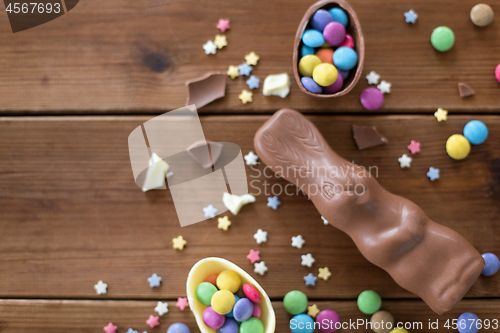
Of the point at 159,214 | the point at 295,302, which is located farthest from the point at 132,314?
the point at 295,302

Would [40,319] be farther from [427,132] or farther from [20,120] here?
[427,132]

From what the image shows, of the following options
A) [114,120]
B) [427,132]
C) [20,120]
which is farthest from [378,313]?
[20,120]

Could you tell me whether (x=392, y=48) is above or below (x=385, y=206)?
above

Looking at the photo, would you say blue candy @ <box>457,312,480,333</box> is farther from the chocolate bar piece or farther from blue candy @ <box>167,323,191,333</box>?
blue candy @ <box>167,323,191,333</box>

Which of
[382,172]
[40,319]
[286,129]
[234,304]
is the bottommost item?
[40,319]

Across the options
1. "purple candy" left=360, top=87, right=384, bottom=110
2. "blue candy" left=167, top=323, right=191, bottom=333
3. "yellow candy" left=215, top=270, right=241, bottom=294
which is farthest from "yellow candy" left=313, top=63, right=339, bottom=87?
"blue candy" left=167, top=323, right=191, bottom=333

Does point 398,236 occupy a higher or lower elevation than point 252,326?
higher

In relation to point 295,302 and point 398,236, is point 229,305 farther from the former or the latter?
point 398,236
